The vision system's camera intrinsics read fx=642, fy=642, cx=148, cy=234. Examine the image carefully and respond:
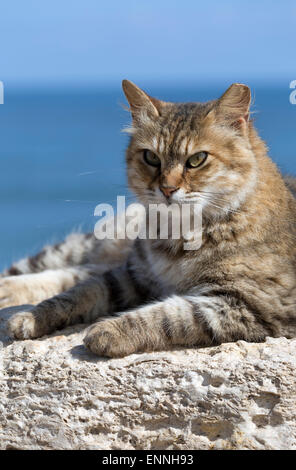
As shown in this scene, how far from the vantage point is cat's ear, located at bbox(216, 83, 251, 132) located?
2.86 m

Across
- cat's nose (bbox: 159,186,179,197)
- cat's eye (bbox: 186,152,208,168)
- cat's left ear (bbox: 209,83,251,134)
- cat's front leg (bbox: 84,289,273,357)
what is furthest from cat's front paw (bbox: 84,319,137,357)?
cat's left ear (bbox: 209,83,251,134)

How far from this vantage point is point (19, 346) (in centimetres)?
273

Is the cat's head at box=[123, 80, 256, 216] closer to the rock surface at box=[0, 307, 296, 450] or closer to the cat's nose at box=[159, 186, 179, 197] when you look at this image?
the cat's nose at box=[159, 186, 179, 197]

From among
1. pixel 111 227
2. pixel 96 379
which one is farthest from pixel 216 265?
pixel 111 227

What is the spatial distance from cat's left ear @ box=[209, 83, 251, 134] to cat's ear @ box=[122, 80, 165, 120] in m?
0.32

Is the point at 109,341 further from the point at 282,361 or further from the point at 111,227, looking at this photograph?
the point at 111,227

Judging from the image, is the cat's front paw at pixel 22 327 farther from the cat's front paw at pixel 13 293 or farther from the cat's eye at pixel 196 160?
the cat's eye at pixel 196 160

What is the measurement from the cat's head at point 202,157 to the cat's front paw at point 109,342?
607 millimetres

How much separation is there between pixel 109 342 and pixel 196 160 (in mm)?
881

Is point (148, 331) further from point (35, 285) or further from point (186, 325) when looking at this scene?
point (35, 285)

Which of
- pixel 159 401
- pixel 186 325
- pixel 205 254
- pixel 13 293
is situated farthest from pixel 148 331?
pixel 13 293

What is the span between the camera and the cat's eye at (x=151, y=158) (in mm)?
2910

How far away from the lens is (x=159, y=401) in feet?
7.86

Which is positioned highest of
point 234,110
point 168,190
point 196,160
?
point 234,110
